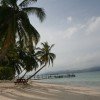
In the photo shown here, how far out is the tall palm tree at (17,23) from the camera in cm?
2202

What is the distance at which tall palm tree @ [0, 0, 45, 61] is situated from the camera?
22.0 meters

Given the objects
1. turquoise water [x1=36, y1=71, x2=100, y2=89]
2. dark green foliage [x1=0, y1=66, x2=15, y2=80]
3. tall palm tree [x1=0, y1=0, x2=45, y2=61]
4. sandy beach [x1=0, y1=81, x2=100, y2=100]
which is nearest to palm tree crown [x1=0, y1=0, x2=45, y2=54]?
tall palm tree [x1=0, y1=0, x2=45, y2=61]

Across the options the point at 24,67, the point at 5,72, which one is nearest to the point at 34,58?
the point at 24,67

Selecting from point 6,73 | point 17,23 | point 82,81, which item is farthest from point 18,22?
point 82,81

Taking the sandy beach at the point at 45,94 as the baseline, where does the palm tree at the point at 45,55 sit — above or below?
above

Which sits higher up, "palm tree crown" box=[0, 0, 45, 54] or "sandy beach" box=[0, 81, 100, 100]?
"palm tree crown" box=[0, 0, 45, 54]

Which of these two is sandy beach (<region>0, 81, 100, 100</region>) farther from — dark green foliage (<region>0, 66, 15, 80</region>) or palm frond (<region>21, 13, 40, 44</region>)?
dark green foliage (<region>0, 66, 15, 80</region>)

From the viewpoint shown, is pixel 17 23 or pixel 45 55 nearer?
pixel 17 23

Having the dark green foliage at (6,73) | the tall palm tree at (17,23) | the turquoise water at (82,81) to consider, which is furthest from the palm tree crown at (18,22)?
the dark green foliage at (6,73)

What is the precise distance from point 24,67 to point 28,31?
81.4 ft

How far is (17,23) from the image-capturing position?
22688 mm

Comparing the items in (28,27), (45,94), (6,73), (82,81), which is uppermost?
(28,27)

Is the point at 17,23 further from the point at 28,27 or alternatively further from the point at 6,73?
the point at 6,73

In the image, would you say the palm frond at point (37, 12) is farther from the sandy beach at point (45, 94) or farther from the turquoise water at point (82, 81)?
the turquoise water at point (82, 81)
